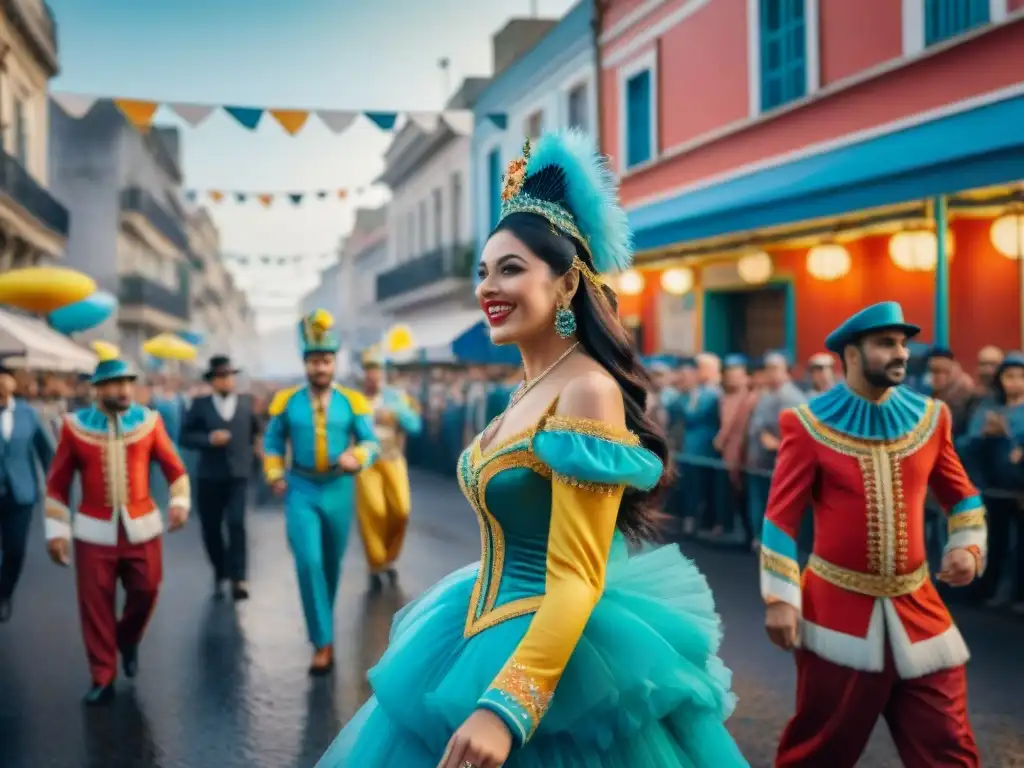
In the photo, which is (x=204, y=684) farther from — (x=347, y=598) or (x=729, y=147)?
(x=729, y=147)

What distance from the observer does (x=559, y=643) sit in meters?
2.10

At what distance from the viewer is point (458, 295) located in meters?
29.5

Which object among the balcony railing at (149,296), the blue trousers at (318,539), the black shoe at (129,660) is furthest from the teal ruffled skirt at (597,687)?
the balcony railing at (149,296)

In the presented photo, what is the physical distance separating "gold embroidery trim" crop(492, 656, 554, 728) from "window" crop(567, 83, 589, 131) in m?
18.4

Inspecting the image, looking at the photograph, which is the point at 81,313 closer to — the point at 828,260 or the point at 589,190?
the point at 828,260

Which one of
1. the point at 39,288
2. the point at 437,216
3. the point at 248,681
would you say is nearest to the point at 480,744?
the point at 248,681

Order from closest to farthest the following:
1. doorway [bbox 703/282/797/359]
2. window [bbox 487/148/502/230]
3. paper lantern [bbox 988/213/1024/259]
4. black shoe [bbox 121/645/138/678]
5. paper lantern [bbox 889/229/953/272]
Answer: black shoe [bbox 121/645/138/678] < paper lantern [bbox 988/213/1024/259] < paper lantern [bbox 889/229/953/272] < doorway [bbox 703/282/797/359] < window [bbox 487/148/502/230]

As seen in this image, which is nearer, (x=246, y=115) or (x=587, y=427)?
(x=587, y=427)

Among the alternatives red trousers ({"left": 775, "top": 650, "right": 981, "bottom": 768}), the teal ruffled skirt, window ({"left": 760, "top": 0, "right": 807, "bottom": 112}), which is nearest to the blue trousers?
red trousers ({"left": 775, "top": 650, "right": 981, "bottom": 768})

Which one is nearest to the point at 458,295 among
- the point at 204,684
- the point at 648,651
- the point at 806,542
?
the point at 806,542

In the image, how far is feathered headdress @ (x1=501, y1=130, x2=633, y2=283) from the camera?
8.03 feet

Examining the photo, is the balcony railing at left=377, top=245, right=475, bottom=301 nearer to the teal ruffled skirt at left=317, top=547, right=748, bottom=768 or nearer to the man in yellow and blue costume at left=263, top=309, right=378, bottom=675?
the man in yellow and blue costume at left=263, top=309, right=378, bottom=675

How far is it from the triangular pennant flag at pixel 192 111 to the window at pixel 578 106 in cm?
851

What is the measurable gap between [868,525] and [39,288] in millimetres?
11476
